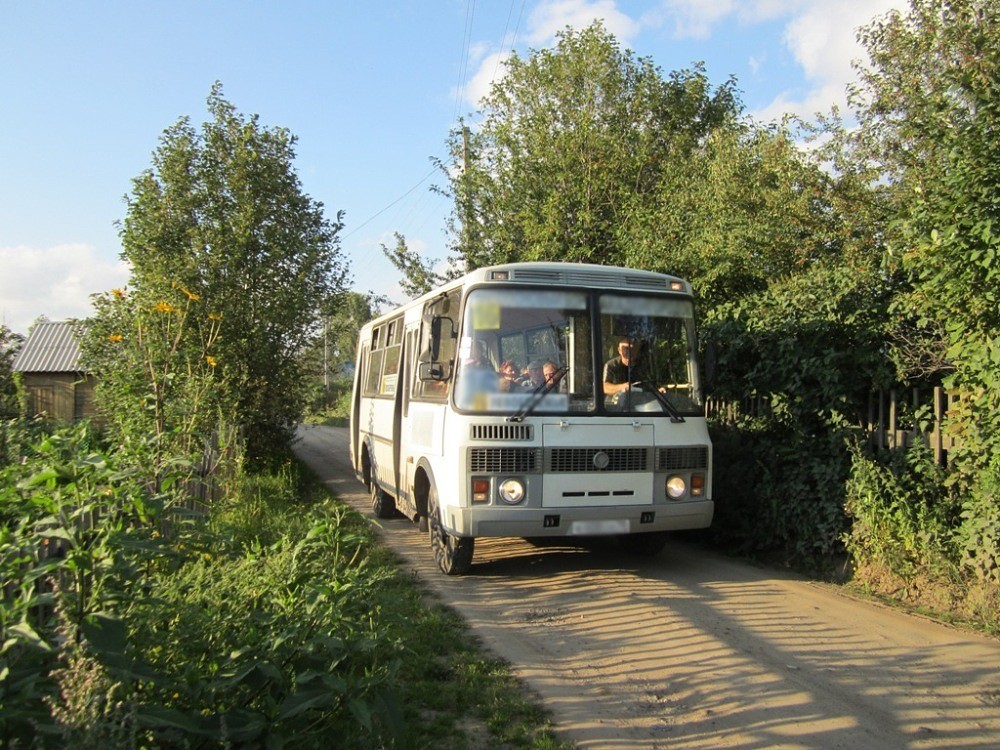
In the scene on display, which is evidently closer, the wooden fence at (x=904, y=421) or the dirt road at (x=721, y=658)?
the dirt road at (x=721, y=658)

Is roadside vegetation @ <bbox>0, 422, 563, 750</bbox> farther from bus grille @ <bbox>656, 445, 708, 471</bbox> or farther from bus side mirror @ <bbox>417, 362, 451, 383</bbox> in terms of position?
bus grille @ <bbox>656, 445, 708, 471</bbox>

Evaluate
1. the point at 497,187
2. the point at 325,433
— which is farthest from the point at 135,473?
the point at 325,433

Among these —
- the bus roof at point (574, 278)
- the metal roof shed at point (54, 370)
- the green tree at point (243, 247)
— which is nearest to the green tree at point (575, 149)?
the green tree at point (243, 247)

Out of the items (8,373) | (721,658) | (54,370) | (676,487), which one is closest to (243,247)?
(8,373)

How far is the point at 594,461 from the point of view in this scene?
7.24 m

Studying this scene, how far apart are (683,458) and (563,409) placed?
1265 mm

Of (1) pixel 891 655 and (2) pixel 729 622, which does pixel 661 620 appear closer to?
(2) pixel 729 622

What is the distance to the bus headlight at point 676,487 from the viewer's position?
747 cm

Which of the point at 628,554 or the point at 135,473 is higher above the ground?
the point at 135,473

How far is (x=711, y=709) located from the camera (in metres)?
4.56

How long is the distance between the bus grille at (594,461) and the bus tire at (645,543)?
1.28 m

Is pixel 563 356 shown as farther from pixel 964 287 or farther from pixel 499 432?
pixel 964 287

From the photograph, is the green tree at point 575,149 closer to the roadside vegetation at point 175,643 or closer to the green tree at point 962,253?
the green tree at point 962,253

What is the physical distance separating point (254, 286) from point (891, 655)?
1211 cm
